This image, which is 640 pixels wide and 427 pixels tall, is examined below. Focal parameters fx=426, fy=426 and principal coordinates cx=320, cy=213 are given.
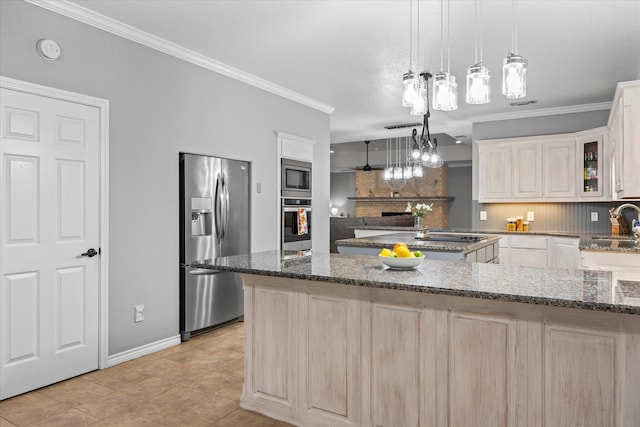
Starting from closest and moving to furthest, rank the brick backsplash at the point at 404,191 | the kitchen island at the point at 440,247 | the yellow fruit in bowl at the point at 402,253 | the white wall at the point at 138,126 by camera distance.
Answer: the yellow fruit in bowl at the point at 402,253
the white wall at the point at 138,126
the kitchen island at the point at 440,247
the brick backsplash at the point at 404,191

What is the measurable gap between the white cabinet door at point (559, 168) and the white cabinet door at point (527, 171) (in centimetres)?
9

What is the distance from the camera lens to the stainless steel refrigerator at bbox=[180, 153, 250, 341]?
12.8ft

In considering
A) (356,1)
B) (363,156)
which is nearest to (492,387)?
Answer: (356,1)

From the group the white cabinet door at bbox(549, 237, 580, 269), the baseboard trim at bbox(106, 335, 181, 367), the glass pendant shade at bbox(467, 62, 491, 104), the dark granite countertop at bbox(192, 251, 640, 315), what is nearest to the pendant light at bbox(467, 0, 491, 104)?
the glass pendant shade at bbox(467, 62, 491, 104)

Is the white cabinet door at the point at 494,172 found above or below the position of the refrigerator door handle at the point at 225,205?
above

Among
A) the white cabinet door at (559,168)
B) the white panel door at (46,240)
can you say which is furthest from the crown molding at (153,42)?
the white cabinet door at (559,168)

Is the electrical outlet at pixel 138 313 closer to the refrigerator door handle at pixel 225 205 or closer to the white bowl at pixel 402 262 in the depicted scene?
the refrigerator door handle at pixel 225 205

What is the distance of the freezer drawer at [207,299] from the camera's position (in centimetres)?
391

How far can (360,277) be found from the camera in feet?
6.73

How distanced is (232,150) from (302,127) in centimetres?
140

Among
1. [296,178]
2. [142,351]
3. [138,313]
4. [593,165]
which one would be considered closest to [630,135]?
[593,165]

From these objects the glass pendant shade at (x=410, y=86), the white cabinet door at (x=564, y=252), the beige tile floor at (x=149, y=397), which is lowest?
the beige tile floor at (x=149, y=397)

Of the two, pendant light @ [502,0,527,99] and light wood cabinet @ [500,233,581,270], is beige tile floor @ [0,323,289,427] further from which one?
light wood cabinet @ [500,233,581,270]

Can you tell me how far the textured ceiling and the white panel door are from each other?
91 cm
